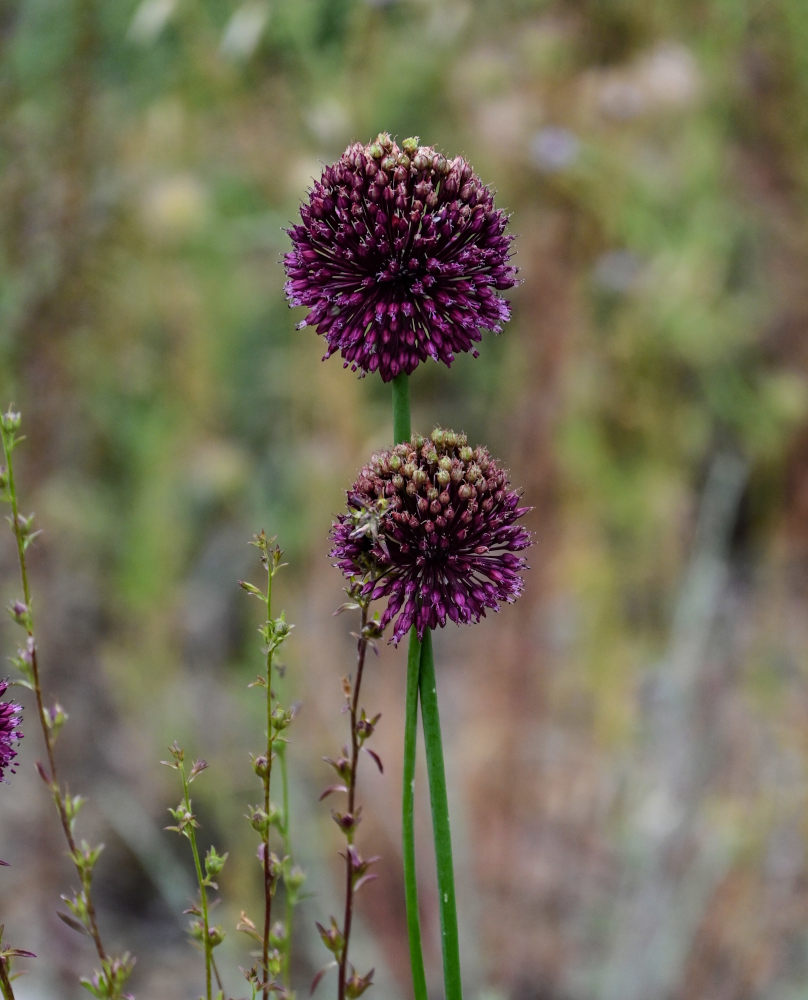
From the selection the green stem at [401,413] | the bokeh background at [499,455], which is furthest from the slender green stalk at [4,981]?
the bokeh background at [499,455]

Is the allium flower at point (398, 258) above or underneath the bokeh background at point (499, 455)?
underneath

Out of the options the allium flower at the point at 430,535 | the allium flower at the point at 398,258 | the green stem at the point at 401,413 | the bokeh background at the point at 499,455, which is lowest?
the allium flower at the point at 430,535

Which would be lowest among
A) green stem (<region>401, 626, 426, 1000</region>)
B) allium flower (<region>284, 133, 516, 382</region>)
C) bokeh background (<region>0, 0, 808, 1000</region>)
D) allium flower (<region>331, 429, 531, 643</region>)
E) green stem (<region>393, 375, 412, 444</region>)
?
green stem (<region>401, 626, 426, 1000</region>)

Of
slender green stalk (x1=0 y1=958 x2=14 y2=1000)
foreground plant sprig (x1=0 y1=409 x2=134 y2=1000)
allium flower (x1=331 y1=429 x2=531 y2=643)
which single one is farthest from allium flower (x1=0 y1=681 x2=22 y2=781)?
allium flower (x1=331 y1=429 x2=531 y2=643)

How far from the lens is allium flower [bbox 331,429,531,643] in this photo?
771 mm

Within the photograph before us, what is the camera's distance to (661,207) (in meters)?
3.74

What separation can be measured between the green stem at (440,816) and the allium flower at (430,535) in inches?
1.6

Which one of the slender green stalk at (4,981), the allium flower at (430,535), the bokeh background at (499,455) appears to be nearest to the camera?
the slender green stalk at (4,981)

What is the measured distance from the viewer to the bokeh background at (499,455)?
308 cm

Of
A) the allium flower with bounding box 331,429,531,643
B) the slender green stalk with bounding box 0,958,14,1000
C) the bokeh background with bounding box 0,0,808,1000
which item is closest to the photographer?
the slender green stalk with bounding box 0,958,14,1000

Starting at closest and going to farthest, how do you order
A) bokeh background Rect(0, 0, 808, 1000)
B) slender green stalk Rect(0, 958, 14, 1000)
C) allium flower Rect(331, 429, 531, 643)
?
slender green stalk Rect(0, 958, 14, 1000)
allium flower Rect(331, 429, 531, 643)
bokeh background Rect(0, 0, 808, 1000)

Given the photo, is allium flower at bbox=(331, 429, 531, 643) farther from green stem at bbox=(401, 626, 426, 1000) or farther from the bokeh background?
the bokeh background

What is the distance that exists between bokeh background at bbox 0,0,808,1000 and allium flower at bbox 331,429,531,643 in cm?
206

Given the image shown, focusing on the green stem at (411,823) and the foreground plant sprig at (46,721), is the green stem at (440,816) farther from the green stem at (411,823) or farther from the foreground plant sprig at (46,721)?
the foreground plant sprig at (46,721)
